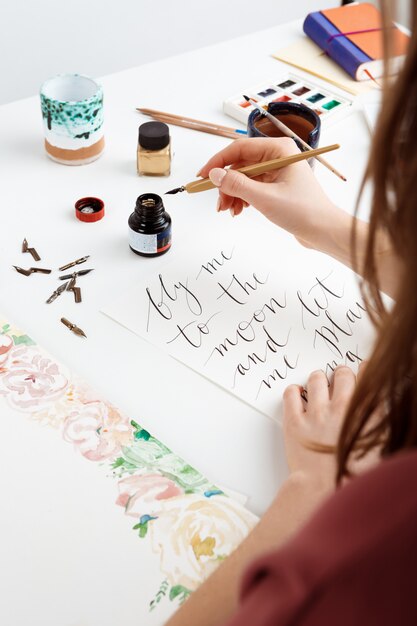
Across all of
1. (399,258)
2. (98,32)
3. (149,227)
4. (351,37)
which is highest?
(399,258)

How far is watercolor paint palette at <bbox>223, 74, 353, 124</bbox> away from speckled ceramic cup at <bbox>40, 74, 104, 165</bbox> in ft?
0.83

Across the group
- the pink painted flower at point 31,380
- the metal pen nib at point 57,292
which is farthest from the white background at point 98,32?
the pink painted flower at point 31,380

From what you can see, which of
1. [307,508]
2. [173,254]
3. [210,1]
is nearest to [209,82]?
[173,254]

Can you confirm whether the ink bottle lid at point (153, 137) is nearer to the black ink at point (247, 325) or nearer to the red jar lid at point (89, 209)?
the red jar lid at point (89, 209)

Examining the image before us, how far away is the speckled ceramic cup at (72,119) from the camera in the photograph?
965 millimetres

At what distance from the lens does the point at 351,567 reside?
0.32m

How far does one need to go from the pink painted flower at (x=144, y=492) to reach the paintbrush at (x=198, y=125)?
2.14 ft

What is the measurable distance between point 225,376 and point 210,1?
184 centimetres

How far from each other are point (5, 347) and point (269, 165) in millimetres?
407

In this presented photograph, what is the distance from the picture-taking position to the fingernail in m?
0.87

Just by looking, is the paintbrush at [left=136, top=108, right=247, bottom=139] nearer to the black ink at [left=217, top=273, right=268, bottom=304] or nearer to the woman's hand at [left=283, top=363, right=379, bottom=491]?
the black ink at [left=217, top=273, right=268, bottom=304]

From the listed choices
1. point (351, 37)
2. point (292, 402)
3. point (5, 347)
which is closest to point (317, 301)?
point (292, 402)

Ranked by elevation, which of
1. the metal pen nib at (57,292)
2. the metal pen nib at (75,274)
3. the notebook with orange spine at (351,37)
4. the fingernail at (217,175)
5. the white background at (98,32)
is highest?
the notebook with orange spine at (351,37)

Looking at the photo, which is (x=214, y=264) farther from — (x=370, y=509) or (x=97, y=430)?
(x=370, y=509)
